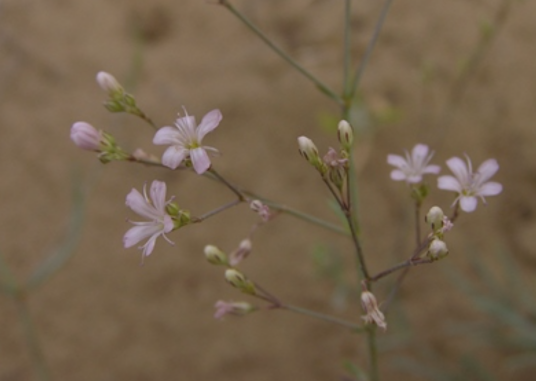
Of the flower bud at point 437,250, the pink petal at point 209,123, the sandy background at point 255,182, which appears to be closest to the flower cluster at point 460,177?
the flower bud at point 437,250

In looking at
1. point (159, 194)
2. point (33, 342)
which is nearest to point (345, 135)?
point (159, 194)

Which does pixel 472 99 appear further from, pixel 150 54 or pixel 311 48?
pixel 150 54

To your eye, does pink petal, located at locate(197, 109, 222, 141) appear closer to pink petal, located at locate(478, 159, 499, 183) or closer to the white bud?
the white bud

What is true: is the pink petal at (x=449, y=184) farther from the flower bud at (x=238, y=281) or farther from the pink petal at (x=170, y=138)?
the pink petal at (x=170, y=138)

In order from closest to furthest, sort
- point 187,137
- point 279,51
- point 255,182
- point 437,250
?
point 437,250 → point 187,137 → point 279,51 → point 255,182

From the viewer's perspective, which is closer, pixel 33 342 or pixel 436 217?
pixel 436 217

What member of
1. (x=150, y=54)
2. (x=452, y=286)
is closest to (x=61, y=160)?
(x=150, y=54)

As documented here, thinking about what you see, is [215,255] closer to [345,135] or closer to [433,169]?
[345,135]
